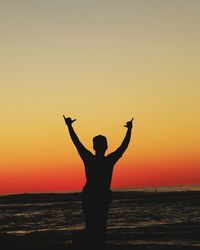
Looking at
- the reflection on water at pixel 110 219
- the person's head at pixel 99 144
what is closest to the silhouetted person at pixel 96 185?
the person's head at pixel 99 144

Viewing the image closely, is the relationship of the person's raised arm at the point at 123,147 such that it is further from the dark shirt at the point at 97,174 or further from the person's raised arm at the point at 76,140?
the person's raised arm at the point at 76,140

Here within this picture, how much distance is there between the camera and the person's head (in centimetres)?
731

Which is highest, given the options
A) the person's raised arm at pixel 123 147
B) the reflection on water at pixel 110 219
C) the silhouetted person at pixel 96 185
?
the person's raised arm at pixel 123 147

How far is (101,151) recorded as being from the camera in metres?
7.36

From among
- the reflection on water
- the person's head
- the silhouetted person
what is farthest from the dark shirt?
the reflection on water

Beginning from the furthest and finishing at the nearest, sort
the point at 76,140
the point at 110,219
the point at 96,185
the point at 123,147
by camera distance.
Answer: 1. the point at 110,219
2. the point at 123,147
3. the point at 96,185
4. the point at 76,140

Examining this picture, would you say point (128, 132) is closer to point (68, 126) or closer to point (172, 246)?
point (68, 126)

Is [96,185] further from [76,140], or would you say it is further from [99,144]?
[76,140]

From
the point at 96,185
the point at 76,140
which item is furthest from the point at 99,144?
the point at 96,185

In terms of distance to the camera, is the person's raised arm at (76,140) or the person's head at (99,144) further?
the person's head at (99,144)

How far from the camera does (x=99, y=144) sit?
7.32 m

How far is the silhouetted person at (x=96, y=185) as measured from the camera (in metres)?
7.24

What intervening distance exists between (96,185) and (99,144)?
23.7 inches

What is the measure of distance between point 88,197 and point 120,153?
803 millimetres
